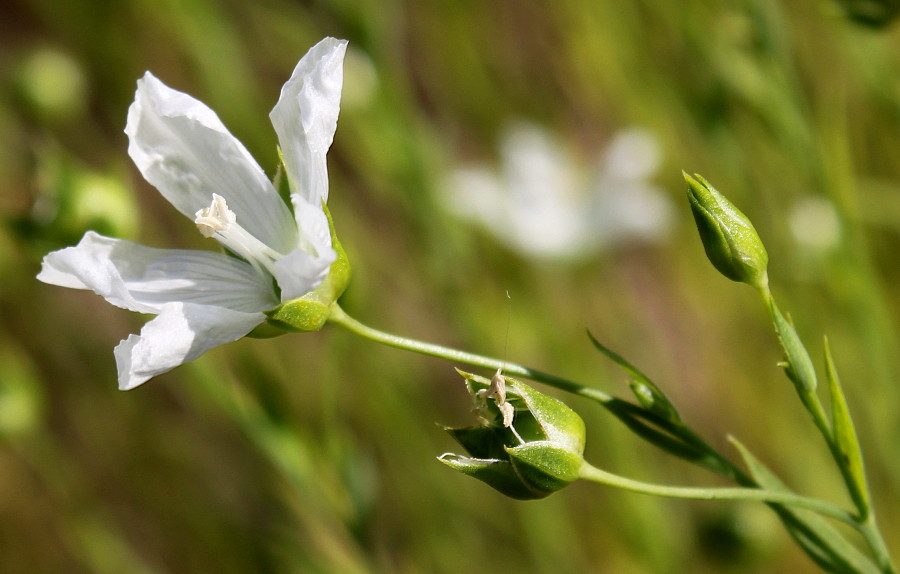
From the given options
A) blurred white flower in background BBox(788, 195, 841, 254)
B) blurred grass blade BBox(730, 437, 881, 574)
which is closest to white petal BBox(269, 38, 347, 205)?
blurred grass blade BBox(730, 437, 881, 574)

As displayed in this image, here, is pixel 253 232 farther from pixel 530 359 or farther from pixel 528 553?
pixel 530 359

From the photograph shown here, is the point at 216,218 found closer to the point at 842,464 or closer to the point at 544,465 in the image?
the point at 544,465

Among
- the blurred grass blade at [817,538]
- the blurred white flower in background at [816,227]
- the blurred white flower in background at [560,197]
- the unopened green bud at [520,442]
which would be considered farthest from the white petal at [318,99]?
the blurred white flower in background at [560,197]

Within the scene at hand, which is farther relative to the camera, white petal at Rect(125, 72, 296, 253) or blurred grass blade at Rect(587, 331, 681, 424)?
white petal at Rect(125, 72, 296, 253)

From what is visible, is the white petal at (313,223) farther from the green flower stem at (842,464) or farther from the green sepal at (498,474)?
the green flower stem at (842,464)

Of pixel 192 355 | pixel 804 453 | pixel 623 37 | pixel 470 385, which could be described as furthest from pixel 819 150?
pixel 192 355

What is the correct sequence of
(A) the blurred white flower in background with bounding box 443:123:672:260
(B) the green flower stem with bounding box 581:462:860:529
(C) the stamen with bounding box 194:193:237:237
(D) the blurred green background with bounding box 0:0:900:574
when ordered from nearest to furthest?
(B) the green flower stem with bounding box 581:462:860:529, (C) the stamen with bounding box 194:193:237:237, (D) the blurred green background with bounding box 0:0:900:574, (A) the blurred white flower in background with bounding box 443:123:672:260

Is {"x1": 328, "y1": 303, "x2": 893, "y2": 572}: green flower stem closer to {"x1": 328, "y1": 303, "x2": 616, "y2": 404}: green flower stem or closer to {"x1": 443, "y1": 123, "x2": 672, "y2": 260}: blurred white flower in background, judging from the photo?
{"x1": 328, "y1": 303, "x2": 616, "y2": 404}: green flower stem
